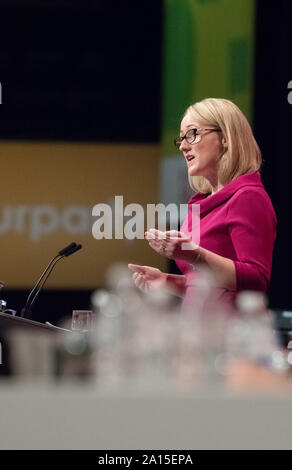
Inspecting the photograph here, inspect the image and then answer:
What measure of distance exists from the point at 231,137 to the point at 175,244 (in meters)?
0.49

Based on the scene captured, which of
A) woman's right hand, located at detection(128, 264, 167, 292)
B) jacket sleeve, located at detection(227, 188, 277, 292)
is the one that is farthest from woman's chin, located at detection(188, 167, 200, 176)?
woman's right hand, located at detection(128, 264, 167, 292)

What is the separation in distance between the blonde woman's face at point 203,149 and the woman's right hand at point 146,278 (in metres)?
0.27

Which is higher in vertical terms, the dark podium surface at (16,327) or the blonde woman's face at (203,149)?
the blonde woman's face at (203,149)

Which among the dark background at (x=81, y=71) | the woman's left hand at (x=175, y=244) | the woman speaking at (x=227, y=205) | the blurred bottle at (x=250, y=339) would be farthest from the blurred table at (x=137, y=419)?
the dark background at (x=81, y=71)

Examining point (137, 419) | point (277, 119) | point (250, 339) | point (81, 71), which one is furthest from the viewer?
point (81, 71)

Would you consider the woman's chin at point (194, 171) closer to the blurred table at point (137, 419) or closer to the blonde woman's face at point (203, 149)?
the blonde woman's face at point (203, 149)

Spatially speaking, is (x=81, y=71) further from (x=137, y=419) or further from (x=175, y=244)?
(x=137, y=419)

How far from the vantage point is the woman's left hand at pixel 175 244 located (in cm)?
169

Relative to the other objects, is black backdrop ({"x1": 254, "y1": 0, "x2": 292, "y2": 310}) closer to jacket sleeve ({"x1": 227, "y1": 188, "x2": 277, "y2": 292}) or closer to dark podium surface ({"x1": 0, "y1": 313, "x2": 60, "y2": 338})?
A: dark podium surface ({"x1": 0, "y1": 313, "x2": 60, "y2": 338})

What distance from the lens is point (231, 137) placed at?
83.7 inches

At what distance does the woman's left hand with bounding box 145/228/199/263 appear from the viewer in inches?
66.6

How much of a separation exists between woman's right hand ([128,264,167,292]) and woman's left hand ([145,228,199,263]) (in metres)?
0.27

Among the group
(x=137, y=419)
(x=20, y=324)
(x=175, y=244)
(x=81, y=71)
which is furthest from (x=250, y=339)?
(x=81, y=71)

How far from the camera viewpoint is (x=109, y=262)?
18.2ft
